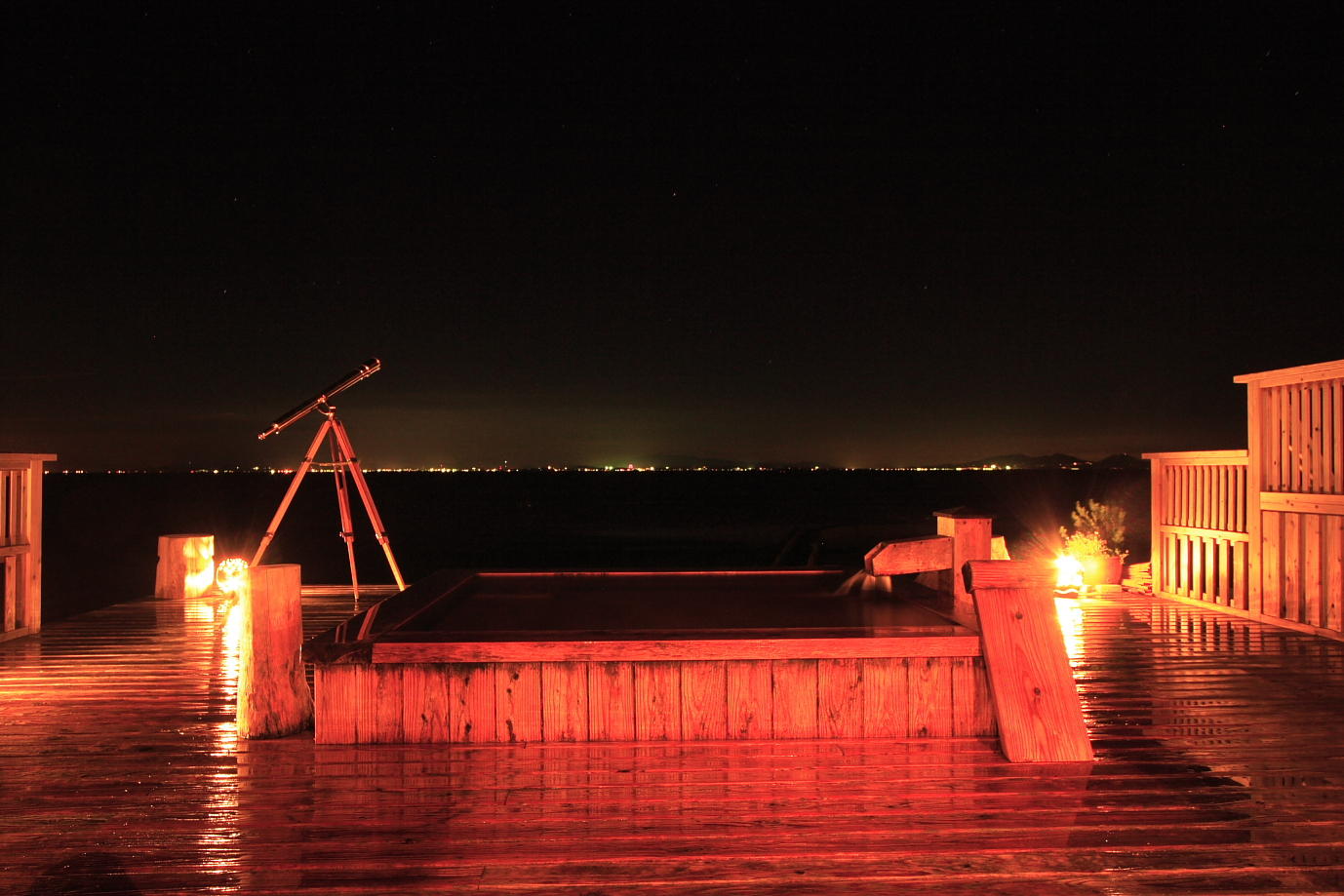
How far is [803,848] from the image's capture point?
289cm

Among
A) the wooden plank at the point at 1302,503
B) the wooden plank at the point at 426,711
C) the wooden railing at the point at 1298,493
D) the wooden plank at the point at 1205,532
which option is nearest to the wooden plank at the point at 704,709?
the wooden plank at the point at 426,711

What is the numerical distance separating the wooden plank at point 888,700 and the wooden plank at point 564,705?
1.17 meters

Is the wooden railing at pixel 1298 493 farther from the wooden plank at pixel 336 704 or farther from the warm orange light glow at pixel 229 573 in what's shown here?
the warm orange light glow at pixel 229 573

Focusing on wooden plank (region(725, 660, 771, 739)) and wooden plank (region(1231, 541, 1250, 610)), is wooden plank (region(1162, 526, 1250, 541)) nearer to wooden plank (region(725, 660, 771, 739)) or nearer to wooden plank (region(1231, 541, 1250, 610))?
wooden plank (region(1231, 541, 1250, 610))

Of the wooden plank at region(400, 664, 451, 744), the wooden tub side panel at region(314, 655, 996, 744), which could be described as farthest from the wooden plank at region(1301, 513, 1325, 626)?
the wooden plank at region(400, 664, 451, 744)

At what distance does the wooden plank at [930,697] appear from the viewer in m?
4.03

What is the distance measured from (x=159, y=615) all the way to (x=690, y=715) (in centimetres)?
605

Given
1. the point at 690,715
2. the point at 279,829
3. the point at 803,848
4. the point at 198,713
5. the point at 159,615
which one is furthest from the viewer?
the point at 159,615

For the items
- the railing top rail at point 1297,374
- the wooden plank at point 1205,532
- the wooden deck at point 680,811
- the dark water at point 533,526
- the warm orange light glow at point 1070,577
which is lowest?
the dark water at point 533,526

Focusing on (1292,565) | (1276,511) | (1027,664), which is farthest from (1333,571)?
(1027,664)

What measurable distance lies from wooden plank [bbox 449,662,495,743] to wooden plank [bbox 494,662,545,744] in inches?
1.2

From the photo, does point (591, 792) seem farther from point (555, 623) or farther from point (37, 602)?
point (37, 602)

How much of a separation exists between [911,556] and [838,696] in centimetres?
103

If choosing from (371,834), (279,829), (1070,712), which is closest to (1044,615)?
(1070,712)
